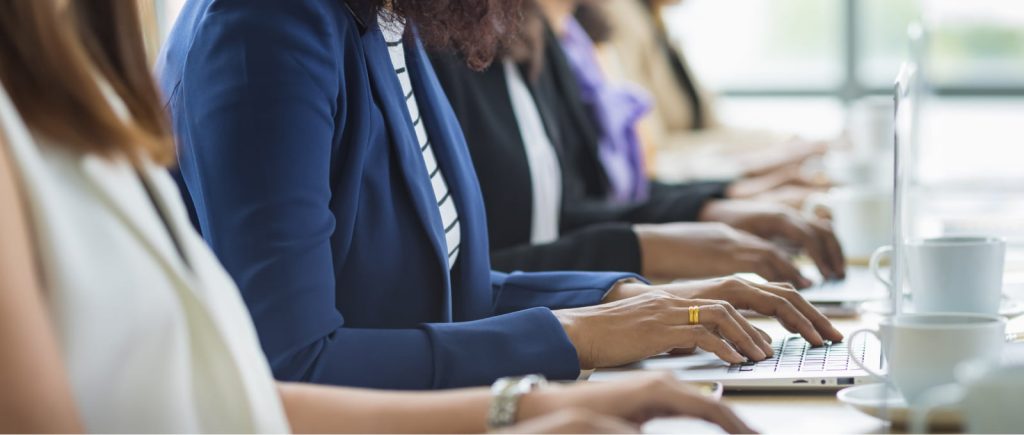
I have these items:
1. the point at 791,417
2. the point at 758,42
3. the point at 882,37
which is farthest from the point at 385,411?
the point at 758,42

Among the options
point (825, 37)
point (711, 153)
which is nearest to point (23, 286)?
point (711, 153)

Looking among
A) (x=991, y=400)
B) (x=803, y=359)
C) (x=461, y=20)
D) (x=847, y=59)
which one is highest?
(x=461, y=20)

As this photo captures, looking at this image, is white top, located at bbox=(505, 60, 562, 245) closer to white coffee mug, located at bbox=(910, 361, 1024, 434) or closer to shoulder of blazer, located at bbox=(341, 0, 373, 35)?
shoulder of blazer, located at bbox=(341, 0, 373, 35)

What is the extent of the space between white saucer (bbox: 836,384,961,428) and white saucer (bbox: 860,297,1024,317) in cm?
38

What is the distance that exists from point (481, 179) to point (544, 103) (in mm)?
387

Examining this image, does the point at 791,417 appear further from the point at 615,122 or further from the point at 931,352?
the point at 615,122

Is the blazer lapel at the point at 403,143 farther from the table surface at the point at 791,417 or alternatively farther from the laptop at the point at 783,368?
the table surface at the point at 791,417

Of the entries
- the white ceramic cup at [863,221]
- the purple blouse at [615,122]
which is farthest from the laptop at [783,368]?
the purple blouse at [615,122]

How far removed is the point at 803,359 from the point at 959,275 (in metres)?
0.20

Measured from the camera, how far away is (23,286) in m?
0.72

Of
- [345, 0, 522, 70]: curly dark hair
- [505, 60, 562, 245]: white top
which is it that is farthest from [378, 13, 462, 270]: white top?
[505, 60, 562, 245]: white top

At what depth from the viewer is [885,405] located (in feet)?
3.09

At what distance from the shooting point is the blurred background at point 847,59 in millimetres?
5930

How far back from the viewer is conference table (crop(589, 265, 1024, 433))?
95 centimetres
